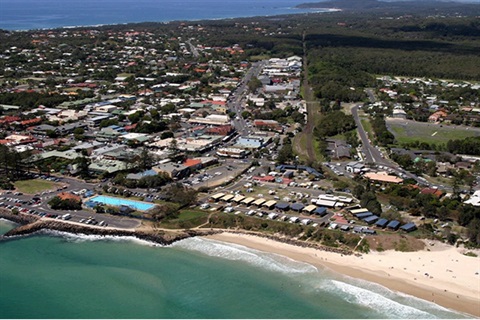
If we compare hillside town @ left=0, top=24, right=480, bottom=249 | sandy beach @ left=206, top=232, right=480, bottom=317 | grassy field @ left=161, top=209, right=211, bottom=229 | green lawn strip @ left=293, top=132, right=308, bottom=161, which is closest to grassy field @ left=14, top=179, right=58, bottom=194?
hillside town @ left=0, top=24, right=480, bottom=249

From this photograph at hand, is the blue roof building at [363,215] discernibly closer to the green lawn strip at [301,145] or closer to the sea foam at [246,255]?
the sea foam at [246,255]

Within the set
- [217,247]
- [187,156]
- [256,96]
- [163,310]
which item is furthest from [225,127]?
[163,310]

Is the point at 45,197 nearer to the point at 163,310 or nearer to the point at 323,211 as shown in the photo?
the point at 163,310

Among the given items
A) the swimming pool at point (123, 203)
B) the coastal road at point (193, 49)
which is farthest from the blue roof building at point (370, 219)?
the coastal road at point (193, 49)

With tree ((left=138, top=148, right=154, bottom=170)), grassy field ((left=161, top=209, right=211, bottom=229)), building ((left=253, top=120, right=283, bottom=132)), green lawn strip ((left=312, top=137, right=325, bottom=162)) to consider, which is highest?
tree ((left=138, top=148, right=154, bottom=170))

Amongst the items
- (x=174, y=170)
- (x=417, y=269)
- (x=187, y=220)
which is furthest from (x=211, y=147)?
(x=417, y=269)

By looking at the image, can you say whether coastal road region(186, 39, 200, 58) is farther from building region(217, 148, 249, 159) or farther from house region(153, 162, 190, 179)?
house region(153, 162, 190, 179)
